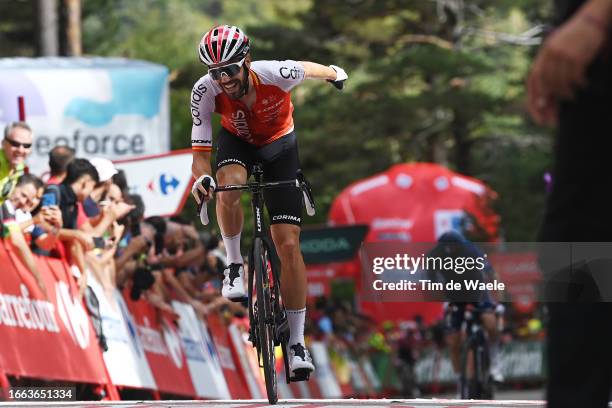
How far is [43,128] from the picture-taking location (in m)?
14.4

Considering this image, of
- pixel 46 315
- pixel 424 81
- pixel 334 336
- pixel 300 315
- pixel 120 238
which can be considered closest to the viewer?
pixel 300 315

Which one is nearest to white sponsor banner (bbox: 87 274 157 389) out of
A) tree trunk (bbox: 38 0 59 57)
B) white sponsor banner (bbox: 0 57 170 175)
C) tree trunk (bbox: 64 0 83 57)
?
white sponsor banner (bbox: 0 57 170 175)

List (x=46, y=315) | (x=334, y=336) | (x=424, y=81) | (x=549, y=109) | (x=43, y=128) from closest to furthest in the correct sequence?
(x=549, y=109)
(x=46, y=315)
(x=43, y=128)
(x=334, y=336)
(x=424, y=81)

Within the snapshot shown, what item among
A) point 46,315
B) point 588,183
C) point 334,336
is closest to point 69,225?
point 46,315

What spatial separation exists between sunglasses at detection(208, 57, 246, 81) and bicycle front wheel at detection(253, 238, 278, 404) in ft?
3.49

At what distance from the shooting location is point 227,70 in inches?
329

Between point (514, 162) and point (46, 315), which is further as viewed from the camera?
point (514, 162)

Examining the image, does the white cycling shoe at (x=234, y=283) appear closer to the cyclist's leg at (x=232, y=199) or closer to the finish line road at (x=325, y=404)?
the cyclist's leg at (x=232, y=199)

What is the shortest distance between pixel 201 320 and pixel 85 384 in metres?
3.22

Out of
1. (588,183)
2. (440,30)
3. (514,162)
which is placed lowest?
(514,162)

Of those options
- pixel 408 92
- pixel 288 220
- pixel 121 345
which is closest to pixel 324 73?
pixel 288 220

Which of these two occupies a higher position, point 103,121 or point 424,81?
point 103,121

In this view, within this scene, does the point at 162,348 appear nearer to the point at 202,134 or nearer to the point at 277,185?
the point at 202,134

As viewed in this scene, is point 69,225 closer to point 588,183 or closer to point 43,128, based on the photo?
point 43,128
